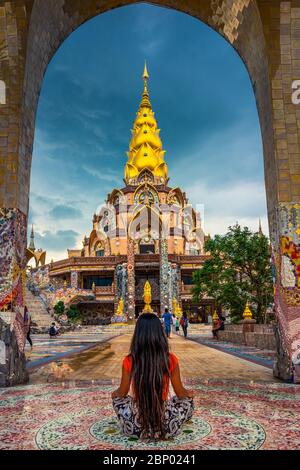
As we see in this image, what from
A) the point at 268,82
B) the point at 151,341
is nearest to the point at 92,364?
the point at 151,341

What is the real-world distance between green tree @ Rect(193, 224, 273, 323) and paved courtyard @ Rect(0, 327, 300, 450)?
8740mm

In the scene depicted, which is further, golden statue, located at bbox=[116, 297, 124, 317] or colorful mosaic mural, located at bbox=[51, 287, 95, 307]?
golden statue, located at bbox=[116, 297, 124, 317]

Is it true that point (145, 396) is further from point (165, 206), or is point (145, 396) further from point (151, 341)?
point (165, 206)

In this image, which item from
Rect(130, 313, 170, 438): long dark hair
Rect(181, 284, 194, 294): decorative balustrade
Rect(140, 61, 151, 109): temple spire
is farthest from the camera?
Rect(140, 61, 151, 109): temple spire

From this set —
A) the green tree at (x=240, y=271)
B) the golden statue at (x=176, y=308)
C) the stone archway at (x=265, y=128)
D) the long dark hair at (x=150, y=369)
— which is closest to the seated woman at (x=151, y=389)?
the long dark hair at (x=150, y=369)

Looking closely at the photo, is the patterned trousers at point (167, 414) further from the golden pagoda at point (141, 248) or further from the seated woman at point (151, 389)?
the golden pagoda at point (141, 248)

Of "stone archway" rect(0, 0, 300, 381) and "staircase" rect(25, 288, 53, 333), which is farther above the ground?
"stone archway" rect(0, 0, 300, 381)

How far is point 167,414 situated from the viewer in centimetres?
305

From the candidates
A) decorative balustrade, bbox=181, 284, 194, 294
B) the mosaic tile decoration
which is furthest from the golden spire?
the mosaic tile decoration

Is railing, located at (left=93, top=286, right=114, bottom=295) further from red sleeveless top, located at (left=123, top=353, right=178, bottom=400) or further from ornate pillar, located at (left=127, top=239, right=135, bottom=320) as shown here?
red sleeveless top, located at (left=123, top=353, right=178, bottom=400)

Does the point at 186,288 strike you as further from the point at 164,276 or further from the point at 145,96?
the point at 145,96

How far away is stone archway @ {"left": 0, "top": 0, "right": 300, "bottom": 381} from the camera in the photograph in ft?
20.1

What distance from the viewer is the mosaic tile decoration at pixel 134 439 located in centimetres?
311

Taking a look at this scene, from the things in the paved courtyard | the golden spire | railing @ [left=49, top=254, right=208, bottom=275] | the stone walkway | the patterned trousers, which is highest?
the golden spire
